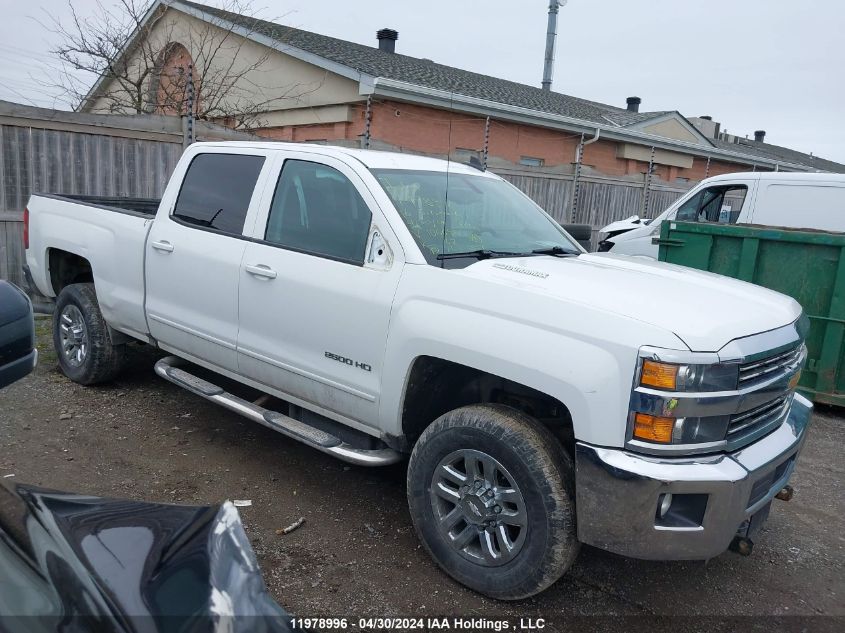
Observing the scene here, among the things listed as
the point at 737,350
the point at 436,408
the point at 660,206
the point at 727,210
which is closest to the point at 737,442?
the point at 737,350

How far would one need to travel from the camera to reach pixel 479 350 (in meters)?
3.04

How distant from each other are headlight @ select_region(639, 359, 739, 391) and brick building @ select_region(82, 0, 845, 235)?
8.38m

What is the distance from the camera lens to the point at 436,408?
11.7 ft

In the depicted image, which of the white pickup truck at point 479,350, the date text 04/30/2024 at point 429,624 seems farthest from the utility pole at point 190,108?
the date text 04/30/2024 at point 429,624

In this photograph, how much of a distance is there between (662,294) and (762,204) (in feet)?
20.6

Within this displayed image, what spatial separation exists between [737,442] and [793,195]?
643 cm

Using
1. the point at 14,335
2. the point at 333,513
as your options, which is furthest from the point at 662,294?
the point at 14,335

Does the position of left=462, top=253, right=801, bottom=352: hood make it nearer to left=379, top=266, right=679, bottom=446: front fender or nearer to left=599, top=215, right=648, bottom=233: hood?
left=379, top=266, right=679, bottom=446: front fender

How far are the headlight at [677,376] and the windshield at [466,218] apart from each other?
1.16 m

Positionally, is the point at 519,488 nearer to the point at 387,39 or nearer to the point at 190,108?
the point at 190,108

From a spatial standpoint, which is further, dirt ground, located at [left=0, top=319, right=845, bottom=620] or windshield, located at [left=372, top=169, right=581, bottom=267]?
windshield, located at [left=372, top=169, right=581, bottom=267]

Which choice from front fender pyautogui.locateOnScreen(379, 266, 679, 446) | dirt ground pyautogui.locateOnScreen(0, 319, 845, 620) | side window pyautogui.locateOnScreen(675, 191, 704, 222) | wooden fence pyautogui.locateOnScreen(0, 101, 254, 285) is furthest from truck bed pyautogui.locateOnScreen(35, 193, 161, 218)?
side window pyautogui.locateOnScreen(675, 191, 704, 222)

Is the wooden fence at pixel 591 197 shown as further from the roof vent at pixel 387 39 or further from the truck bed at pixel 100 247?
the roof vent at pixel 387 39

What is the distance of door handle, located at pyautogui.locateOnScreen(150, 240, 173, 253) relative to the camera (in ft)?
15.1
